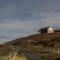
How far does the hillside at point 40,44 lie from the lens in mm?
15238

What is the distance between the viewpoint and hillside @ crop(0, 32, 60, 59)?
15.2 m

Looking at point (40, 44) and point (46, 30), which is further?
point (46, 30)

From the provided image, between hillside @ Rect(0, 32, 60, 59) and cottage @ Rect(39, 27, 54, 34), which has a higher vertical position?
cottage @ Rect(39, 27, 54, 34)

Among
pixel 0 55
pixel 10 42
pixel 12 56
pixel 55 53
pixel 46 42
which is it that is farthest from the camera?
pixel 10 42

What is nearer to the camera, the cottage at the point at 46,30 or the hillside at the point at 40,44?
the hillside at the point at 40,44

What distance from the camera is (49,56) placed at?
1486 centimetres

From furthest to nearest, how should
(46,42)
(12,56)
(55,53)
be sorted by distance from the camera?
(46,42) < (55,53) < (12,56)

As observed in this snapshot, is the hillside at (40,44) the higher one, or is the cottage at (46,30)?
the cottage at (46,30)

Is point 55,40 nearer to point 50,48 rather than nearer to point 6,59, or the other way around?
point 50,48

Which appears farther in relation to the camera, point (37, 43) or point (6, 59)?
point (37, 43)

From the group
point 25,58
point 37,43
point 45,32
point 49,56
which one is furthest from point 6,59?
point 45,32

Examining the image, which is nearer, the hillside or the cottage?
the hillside

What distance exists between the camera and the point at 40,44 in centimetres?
1669

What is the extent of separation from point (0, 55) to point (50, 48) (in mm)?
3429
